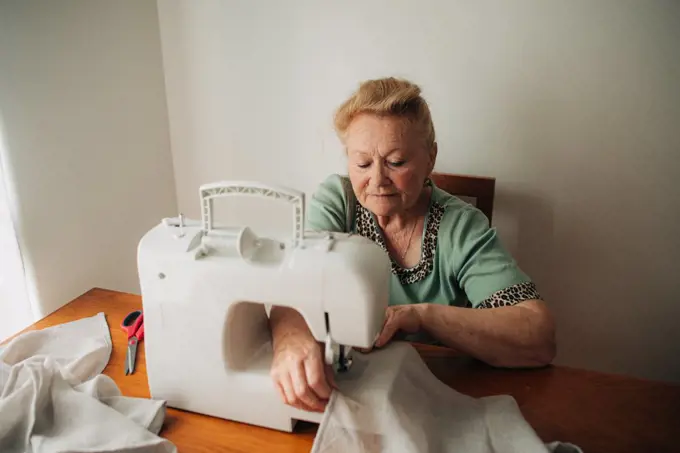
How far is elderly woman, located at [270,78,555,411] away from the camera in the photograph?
100 centimetres

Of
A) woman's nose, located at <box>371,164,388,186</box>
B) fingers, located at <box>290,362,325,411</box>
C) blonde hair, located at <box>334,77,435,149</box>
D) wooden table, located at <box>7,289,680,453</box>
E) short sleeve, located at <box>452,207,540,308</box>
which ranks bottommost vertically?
wooden table, located at <box>7,289,680,453</box>

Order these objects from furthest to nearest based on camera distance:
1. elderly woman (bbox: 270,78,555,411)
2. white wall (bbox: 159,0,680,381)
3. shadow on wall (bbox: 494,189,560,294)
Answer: shadow on wall (bbox: 494,189,560,294), white wall (bbox: 159,0,680,381), elderly woman (bbox: 270,78,555,411)

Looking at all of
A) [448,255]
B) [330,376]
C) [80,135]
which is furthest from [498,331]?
[80,135]

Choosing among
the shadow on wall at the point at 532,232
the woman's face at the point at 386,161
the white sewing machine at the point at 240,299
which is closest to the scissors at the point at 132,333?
the white sewing machine at the point at 240,299

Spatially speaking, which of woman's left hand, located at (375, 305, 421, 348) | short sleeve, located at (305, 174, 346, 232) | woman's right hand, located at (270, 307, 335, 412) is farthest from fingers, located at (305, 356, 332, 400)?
short sleeve, located at (305, 174, 346, 232)

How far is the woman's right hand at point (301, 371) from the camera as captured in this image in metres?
0.88

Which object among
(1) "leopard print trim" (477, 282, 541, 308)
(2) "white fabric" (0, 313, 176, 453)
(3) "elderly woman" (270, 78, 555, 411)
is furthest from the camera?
(1) "leopard print trim" (477, 282, 541, 308)

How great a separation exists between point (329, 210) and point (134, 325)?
0.56 meters

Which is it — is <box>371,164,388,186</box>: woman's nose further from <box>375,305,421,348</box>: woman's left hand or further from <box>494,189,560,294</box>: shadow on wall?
<box>494,189,560,294</box>: shadow on wall

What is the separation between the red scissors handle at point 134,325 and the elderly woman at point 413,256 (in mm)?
345

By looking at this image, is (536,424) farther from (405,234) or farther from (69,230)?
(69,230)

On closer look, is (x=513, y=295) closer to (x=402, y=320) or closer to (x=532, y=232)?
(x=402, y=320)

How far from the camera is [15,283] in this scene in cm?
145

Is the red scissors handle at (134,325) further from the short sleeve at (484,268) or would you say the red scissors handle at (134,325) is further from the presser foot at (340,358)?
the short sleeve at (484,268)
